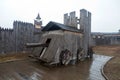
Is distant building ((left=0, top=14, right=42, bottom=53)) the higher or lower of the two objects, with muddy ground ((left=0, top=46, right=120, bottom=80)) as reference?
higher

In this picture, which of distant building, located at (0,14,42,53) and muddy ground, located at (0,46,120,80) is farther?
distant building, located at (0,14,42,53)

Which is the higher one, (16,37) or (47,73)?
(16,37)

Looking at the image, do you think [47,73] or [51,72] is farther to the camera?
[51,72]

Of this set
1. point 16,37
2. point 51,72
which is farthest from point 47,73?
point 16,37

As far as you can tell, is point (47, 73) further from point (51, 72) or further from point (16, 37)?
point (16, 37)

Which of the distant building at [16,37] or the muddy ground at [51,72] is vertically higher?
the distant building at [16,37]

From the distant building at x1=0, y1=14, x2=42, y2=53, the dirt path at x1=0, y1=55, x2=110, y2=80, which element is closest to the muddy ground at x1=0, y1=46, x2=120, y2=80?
the dirt path at x1=0, y1=55, x2=110, y2=80

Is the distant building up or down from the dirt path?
up

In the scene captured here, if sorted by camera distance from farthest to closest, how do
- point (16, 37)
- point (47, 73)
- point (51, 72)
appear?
point (16, 37), point (51, 72), point (47, 73)

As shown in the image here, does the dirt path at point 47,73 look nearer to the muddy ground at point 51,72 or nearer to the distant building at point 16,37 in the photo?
the muddy ground at point 51,72

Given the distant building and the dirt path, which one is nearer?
the dirt path

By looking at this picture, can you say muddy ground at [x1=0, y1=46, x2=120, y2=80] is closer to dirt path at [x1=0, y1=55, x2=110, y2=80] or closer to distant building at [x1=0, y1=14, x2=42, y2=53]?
dirt path at [x1=0, y1=55, x2=110, y2=80]

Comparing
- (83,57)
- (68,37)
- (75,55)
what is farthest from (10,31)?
(83,57)

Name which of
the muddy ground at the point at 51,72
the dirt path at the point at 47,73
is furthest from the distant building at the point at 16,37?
the dirt path at the point at 47,73
